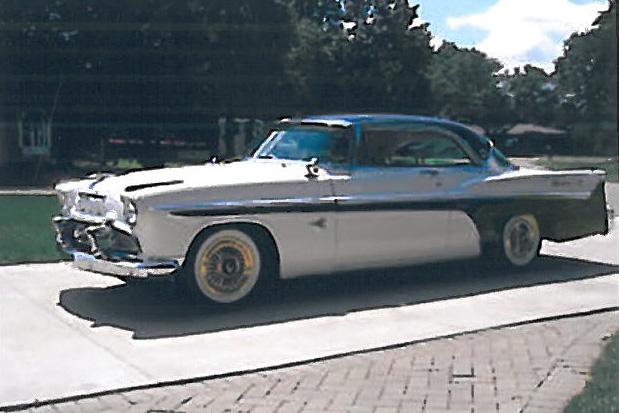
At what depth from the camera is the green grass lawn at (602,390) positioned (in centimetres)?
432

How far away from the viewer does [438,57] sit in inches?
630

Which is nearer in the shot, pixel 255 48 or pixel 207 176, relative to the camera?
pixel 207 176

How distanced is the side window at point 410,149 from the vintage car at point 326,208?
0.5 inches

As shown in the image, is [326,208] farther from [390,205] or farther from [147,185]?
[147,185]

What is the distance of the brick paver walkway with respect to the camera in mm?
4465

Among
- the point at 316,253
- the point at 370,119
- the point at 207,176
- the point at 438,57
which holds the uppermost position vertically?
the point at 438,57

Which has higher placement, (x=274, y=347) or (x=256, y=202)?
(x=256, y=202)

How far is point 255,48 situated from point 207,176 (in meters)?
19.6

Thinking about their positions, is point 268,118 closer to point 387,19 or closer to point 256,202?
point 387,19

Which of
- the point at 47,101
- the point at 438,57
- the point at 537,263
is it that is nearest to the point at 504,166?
the point at 537,263

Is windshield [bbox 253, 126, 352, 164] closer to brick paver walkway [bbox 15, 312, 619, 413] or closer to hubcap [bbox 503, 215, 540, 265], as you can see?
hubcap [bbox 503, 215, 540, 265]

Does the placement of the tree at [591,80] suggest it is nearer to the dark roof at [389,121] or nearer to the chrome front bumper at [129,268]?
the dark roof at [389,121]

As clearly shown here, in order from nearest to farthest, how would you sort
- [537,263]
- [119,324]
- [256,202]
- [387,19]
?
[119,324]
[256,202]
[537,263]
[387,19]

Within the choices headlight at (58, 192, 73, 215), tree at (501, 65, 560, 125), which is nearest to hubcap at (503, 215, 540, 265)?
headlight at (58, 192, 73, 215)
